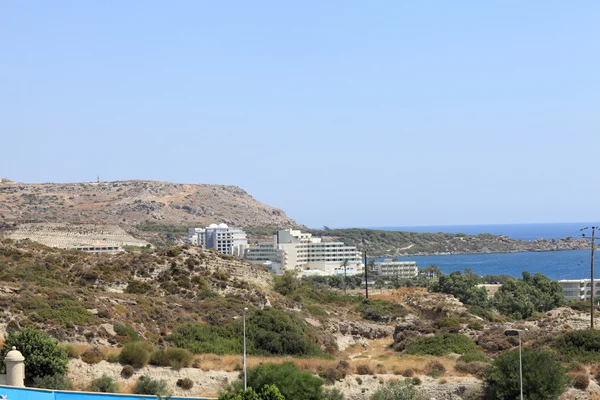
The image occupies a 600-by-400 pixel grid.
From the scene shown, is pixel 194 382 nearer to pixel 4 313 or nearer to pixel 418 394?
pixel 418 394

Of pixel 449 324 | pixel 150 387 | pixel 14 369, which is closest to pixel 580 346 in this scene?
pixel 449 324

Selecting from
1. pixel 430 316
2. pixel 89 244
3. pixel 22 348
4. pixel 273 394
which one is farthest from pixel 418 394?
pixel 89 244

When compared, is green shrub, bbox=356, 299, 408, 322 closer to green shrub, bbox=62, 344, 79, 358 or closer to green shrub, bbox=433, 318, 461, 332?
green shrub, bbox=433, 318, 461, 332

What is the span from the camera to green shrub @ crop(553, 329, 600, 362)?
36.8 m

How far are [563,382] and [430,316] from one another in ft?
125

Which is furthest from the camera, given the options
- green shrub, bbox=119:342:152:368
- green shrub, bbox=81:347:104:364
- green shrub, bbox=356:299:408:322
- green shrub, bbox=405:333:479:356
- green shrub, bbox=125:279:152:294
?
green shrub, bbox=356:299:408:322

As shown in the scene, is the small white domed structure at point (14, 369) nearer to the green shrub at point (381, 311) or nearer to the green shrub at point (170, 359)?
the green shrub at point (170, 359)

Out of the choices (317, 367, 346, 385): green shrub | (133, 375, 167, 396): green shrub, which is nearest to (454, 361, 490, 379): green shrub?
(317, 367, 346, 385): green shrub

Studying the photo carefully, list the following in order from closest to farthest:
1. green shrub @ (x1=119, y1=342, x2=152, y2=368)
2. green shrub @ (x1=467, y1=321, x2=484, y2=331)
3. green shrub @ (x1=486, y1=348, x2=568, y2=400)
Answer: green shrub @ (x1=486, y1=348, x2=568, y2=400) → green shrub @ (x1=119, y1=342, x2=152, y2=368) → green shrub @ (x1=467, y1=321, x2=484, y2=331)

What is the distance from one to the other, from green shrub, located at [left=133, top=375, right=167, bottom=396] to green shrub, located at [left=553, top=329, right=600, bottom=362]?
17673mm

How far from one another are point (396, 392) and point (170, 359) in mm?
Answer: 9576

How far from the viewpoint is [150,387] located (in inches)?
1201

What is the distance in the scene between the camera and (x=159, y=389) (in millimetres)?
30031

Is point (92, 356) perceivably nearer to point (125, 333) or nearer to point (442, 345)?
point (125, 333)
